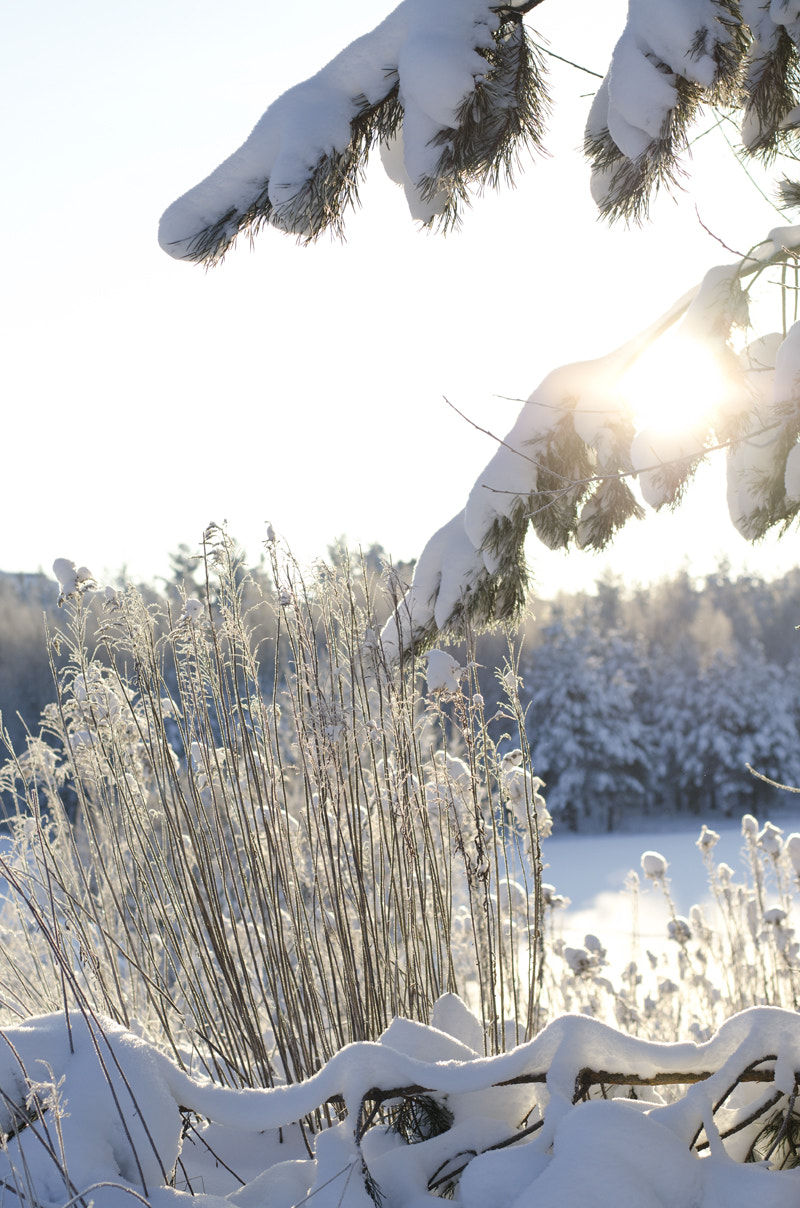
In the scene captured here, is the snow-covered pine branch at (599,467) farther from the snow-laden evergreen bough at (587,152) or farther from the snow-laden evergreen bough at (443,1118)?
the snow-laden evergreen bough at (443,1118)

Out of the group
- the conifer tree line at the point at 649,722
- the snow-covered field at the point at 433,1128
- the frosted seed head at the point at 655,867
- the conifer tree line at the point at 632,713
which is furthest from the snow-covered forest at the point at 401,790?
the conifer tree line at the point at 649,722

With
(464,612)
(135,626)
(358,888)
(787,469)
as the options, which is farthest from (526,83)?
(358,888)

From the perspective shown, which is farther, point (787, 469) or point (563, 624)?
point (563, 624)

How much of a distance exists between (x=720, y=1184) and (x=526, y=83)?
7.48 feet

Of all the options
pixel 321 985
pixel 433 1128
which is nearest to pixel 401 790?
pixel 321 985

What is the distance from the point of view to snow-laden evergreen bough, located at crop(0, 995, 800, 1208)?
1.12 metres

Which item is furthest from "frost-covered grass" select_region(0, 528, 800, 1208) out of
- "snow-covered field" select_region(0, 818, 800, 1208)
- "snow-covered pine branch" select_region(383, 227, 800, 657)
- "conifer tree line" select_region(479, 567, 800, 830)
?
"conifer tree line" select_region(479, 567, 800, 830)

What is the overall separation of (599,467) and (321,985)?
1.66m

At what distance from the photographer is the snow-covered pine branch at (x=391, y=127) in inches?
74.3

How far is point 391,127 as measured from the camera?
2104 millimetres

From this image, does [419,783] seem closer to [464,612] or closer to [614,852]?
[464,612]

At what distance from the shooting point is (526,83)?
→ 211 centimetres

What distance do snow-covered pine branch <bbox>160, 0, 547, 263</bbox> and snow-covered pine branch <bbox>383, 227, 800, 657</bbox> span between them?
649mm

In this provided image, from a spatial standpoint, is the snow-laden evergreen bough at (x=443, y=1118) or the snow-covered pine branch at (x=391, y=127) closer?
the snow-laden evergreen bough at (x=443, y=1118)
